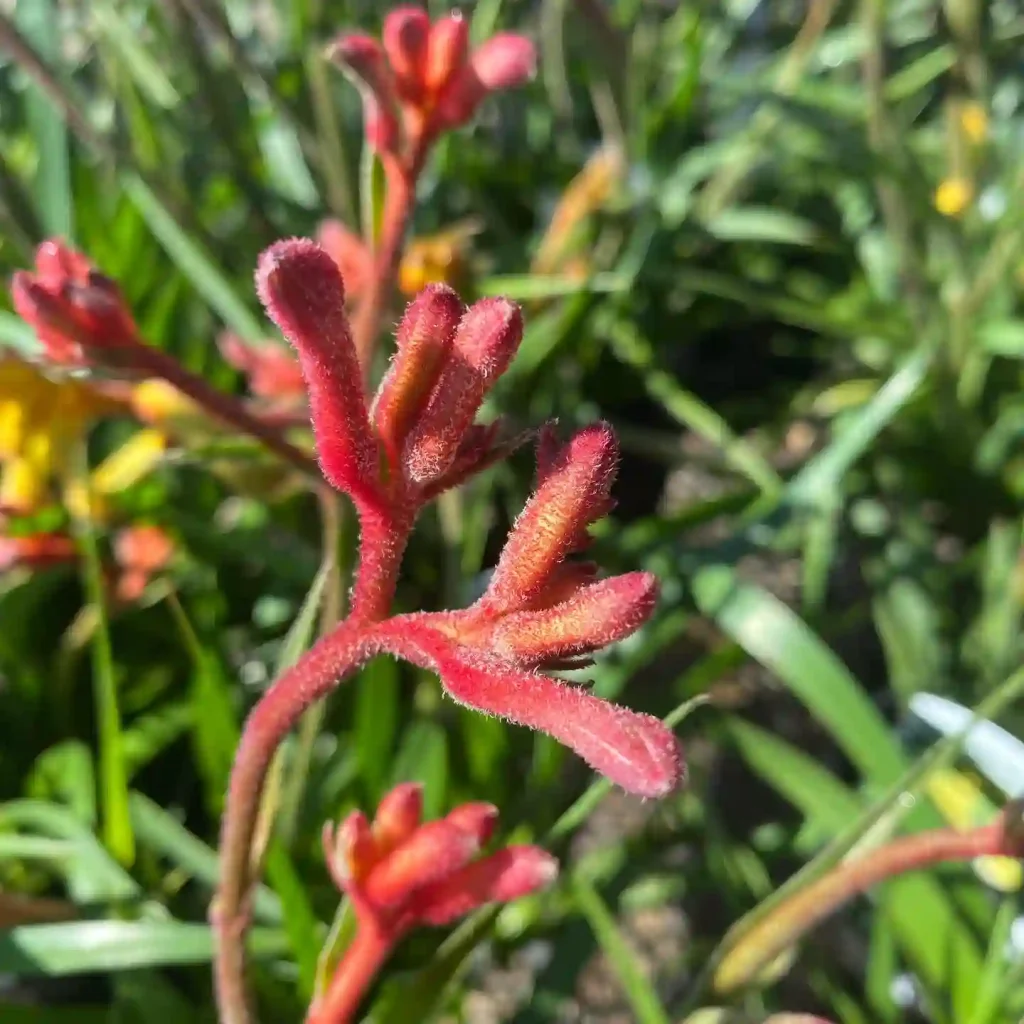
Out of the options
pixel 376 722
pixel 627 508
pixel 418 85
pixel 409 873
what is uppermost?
pixel 418 85

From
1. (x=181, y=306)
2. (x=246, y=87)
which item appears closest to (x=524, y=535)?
(x=181, y=306)

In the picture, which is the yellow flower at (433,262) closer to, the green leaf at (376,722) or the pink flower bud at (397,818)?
the green leaf at (376,722)

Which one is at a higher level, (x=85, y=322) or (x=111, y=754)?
(x=85, y=322)

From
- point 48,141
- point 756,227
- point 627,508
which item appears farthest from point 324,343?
point 627,508

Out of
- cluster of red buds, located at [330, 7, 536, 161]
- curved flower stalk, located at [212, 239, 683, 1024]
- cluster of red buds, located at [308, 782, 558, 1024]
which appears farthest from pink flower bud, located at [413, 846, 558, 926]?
cluster of red buds, located at [330, 7, 536, 161]

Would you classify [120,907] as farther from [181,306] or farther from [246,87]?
[246,87]

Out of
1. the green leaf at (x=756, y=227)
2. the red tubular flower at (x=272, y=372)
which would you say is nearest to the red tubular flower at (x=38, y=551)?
the red tubular flower at (x=272, y=372)

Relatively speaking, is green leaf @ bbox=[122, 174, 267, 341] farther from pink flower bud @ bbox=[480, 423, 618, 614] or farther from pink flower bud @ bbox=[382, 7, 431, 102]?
pink flower bud @ bbox=[480, 423, 618, 614]

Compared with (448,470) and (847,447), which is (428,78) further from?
(847,447)
